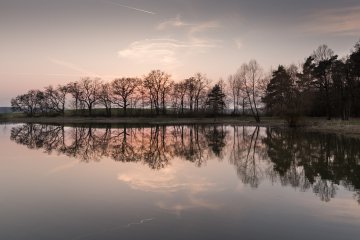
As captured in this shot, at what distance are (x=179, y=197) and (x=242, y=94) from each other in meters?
90.8

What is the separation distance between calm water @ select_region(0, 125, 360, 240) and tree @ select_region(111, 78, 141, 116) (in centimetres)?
8011

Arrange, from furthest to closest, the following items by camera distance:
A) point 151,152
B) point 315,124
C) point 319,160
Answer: point 315,124 < point 151,152 < point 319,160

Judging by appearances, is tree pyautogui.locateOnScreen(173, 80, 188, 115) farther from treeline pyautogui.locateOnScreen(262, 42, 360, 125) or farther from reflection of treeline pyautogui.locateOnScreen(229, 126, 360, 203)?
reflection of treeline pyautogui.locateOnScreen(229, 126, 360, 203)

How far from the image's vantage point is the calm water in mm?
8500

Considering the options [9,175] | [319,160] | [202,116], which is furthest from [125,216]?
[202,116]

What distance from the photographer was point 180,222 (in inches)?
355

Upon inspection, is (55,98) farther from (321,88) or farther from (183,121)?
(321,88)

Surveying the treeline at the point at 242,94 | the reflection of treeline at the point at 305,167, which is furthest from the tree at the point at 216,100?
the reflection of treeline at the point at 305,167

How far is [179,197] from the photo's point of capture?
38.5 feet

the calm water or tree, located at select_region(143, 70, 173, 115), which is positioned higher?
tree, located at select_region(143, 70, 173, 115)

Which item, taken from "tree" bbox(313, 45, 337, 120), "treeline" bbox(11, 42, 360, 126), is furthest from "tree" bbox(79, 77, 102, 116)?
"tree" bbox(313, 45, 337, 120)

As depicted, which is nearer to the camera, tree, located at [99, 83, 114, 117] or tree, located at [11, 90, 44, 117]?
tree, located at [99, 83, 114, 117]

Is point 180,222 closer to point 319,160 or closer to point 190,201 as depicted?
point 190,201

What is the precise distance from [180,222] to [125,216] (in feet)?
5.10
